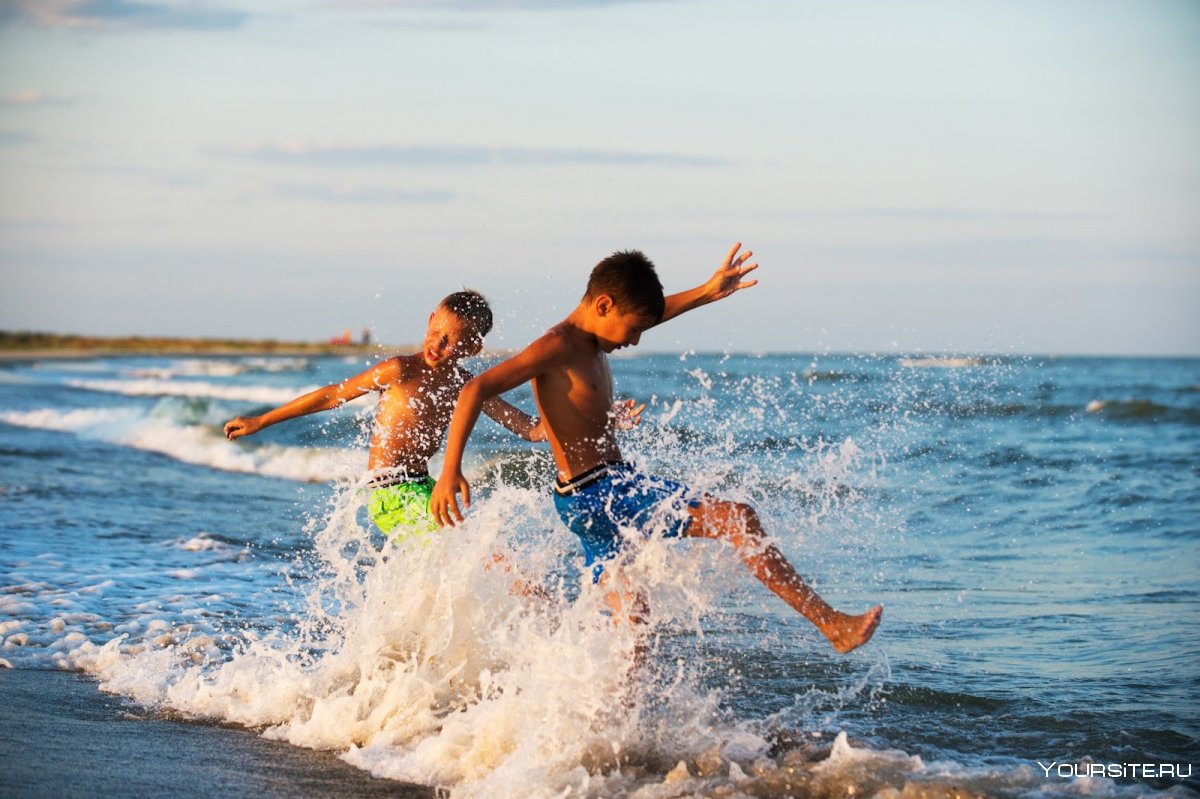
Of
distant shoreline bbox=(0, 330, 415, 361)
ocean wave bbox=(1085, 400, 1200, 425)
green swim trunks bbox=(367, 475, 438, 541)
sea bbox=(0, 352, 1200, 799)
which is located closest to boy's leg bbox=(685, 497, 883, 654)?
sea bbox=(0, 352, 1200, 799)

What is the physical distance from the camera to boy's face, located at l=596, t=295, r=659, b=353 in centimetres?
436

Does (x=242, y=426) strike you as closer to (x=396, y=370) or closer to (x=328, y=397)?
(x=328, y=397)

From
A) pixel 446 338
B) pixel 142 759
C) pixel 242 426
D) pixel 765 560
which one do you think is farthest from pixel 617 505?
pixel 242 426

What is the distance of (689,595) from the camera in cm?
437

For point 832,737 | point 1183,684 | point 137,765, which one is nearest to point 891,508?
point 1183,684

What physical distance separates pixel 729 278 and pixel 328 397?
200cm

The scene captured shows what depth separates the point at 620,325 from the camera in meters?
4.37

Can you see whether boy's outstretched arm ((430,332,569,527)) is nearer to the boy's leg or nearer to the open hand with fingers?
the open hand with fingers

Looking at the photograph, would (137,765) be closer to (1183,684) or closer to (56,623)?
(56,623)

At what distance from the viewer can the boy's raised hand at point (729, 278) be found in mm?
4918

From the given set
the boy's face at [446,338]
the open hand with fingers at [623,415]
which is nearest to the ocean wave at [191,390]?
the boy's face at [446,338]

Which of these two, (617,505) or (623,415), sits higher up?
(623,415)

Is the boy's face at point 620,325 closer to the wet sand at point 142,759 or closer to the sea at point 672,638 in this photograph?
the sea at point 672,638

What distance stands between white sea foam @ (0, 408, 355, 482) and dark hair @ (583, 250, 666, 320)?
31.6ft
